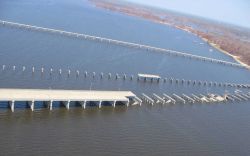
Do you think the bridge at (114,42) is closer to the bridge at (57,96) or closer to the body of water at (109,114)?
the body of water at (109,114)

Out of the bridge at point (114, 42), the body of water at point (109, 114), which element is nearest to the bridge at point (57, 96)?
the body of water at point (109, 114)

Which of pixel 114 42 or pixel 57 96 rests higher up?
pixel 114 42

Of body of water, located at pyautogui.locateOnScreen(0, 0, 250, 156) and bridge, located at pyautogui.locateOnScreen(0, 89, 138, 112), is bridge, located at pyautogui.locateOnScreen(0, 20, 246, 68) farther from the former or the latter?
bridge, located at pyautogui.locateOnScreen(0, 89, 138, 112)

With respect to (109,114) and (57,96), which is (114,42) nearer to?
(109,114)

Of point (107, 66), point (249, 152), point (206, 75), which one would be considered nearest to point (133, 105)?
point (249, 152)

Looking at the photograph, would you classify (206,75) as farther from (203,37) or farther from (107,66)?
(203,37)

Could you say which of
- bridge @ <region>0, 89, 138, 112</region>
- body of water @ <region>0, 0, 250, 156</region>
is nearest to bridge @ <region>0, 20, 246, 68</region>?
body of water @ <region>0, 0, 250, 156</region>

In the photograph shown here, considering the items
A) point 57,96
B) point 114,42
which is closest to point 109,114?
point 57,96

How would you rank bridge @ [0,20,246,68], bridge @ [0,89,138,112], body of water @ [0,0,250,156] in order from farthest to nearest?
bridge @ [0,20,246,68] < bridge @ [0,89,138,112] < body of water @ [0,0,250,156]
